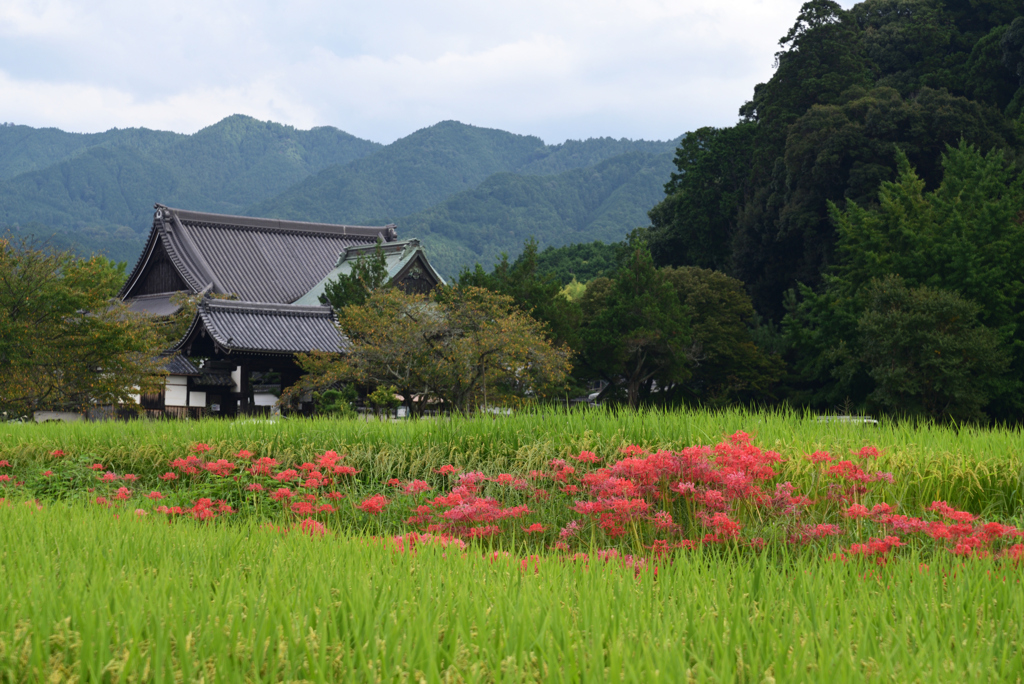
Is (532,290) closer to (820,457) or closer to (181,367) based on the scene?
(181,367)

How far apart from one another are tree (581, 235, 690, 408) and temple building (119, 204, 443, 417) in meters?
7.23

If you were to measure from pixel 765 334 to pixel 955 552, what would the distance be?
2520 centimetres

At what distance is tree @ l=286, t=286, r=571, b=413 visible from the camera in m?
18.0

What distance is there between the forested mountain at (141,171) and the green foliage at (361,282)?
75467 mm

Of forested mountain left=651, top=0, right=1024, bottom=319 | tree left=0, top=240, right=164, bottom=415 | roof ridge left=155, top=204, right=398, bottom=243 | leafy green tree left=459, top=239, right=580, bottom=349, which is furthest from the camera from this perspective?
roof ridge left=155, top=204, right=398, bottom=243

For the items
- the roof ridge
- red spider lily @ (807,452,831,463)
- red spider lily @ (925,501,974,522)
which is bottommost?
red spider lily @ (925,501,974,522)

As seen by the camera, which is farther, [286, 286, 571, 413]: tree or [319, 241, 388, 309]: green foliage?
[319, 241, 388, 309]: green foliage

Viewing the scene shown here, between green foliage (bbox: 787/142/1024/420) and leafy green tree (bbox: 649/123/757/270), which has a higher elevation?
leafy green tree (bbox: 649/123/757/270)

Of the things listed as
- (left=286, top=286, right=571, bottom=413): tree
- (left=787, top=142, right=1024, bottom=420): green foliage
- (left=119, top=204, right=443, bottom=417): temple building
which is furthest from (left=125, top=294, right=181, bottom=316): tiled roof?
(left=787, top=142, right=1024, bottom=420): green foliage

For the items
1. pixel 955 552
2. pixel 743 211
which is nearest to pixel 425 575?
pixel 955 552

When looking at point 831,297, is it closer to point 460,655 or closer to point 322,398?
point 322,398

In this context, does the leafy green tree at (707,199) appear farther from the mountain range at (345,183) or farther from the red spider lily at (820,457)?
the mountain range at (345,183)

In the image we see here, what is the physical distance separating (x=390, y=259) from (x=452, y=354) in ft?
47.7

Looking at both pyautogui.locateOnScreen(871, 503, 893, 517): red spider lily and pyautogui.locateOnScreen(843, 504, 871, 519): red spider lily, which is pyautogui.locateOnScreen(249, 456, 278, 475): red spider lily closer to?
pyautogui.locateOnScreen(843, 504, 871, 519): red spider lily
